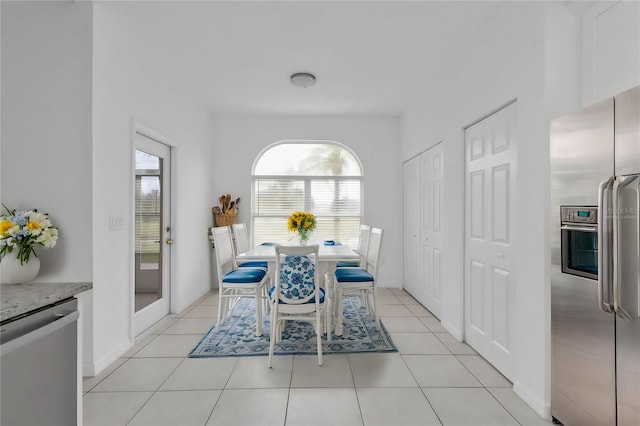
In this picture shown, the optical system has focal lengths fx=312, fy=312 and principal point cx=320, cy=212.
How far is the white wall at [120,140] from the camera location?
2.41m

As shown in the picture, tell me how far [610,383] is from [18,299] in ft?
8.32

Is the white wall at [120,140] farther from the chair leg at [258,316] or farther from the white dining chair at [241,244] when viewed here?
the chair leg at [258,316]

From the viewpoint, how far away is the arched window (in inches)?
205

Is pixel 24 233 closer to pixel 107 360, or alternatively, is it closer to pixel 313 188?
pixel 107 360

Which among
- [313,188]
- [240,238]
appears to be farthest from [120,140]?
[313,188]

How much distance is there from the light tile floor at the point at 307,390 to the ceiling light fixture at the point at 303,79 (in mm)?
2889

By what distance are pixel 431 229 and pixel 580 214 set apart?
2.27 meters

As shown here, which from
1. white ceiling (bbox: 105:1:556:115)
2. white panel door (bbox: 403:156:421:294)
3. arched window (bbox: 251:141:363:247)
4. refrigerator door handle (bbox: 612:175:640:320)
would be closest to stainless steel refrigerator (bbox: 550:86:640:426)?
refrigerator door handle (bbox: 612:175:640:320)

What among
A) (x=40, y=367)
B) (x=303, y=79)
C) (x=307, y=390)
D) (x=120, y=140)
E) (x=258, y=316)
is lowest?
(x=307, y=390)

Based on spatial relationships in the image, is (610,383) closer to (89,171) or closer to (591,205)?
(591,205)

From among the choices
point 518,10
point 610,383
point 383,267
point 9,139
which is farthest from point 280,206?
point 610,383

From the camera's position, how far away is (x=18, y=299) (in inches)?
44.5

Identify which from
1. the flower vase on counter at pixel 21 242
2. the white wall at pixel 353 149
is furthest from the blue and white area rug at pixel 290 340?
the white wall at pixel 353 149

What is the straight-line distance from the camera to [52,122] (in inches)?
91.7
